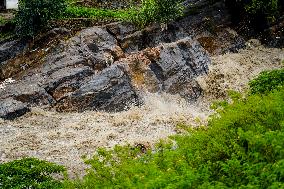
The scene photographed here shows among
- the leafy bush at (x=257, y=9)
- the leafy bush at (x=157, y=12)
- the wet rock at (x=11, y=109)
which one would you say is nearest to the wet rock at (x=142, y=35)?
the leafy bush at (x=157, y=12)

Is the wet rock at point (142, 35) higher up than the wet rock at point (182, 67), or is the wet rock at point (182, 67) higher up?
the wet rock at point (142, 35)

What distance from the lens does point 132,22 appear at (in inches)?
1183

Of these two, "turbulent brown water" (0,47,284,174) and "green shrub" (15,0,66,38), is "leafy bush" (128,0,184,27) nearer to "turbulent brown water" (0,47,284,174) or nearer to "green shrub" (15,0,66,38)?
"turbulent brown water" (0,47,284,174)

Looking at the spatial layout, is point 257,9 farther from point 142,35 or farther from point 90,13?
point 90,13

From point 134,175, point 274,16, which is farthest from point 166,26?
point 134,175

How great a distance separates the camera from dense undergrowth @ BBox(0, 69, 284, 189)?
29.5ft


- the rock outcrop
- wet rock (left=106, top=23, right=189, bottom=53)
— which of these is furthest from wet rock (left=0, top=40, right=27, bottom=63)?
wet rock (left=106, top=23, right=189, bottom=53)

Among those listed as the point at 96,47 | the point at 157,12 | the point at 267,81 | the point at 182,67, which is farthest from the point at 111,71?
the point at 267,81

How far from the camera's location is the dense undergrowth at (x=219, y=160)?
8.98 metres

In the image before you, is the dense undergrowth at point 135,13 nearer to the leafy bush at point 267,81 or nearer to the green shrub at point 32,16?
the green shrub at point 32,16

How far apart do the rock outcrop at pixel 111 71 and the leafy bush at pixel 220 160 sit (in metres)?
12.1

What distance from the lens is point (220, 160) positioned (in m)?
10.7

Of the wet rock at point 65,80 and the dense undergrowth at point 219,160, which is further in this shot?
the wet rock at point 65,80

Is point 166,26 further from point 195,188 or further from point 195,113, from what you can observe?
point 195,188
